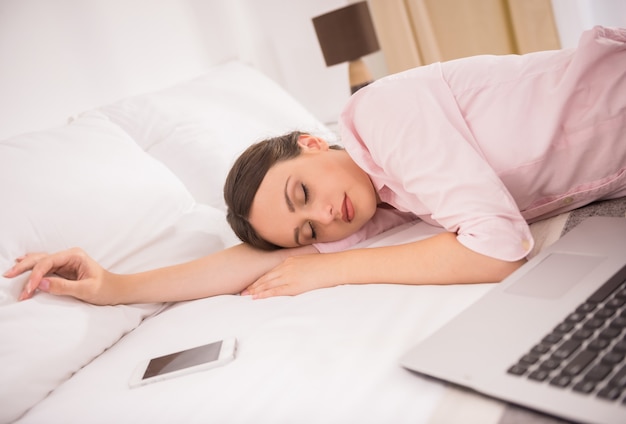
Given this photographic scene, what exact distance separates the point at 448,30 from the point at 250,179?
2139mm

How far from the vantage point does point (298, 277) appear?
1.28 m

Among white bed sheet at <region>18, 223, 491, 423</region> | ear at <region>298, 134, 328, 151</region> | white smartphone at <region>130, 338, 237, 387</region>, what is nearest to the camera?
white bed sheet at <region>18, 223, 491, 423</region>

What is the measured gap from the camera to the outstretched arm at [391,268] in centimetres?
105

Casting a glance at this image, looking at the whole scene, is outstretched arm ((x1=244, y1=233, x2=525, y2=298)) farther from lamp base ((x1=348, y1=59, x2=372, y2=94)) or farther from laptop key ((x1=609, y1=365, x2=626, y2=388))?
lamp base ((x1=348, y1=59, x2=372, y2=94))

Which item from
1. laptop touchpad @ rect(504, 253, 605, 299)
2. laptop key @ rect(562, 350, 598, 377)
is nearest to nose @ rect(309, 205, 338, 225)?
laptop touchpad @ rect(504, 253, 605, 299)

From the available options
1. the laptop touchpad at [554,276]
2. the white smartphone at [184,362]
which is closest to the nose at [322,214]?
the white smartphone at [184,362]

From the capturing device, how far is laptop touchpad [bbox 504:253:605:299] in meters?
0.86

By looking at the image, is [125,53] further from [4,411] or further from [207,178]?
[4,411]

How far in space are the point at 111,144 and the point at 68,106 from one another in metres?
0.53

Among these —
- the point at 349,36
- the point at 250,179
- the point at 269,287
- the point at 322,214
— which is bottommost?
the point at 269,287

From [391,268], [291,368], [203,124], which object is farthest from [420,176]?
[203,124]

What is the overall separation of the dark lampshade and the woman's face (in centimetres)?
162

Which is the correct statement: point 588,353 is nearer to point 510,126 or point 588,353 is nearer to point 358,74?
point 510,126

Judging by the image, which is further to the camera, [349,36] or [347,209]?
[349,36]
